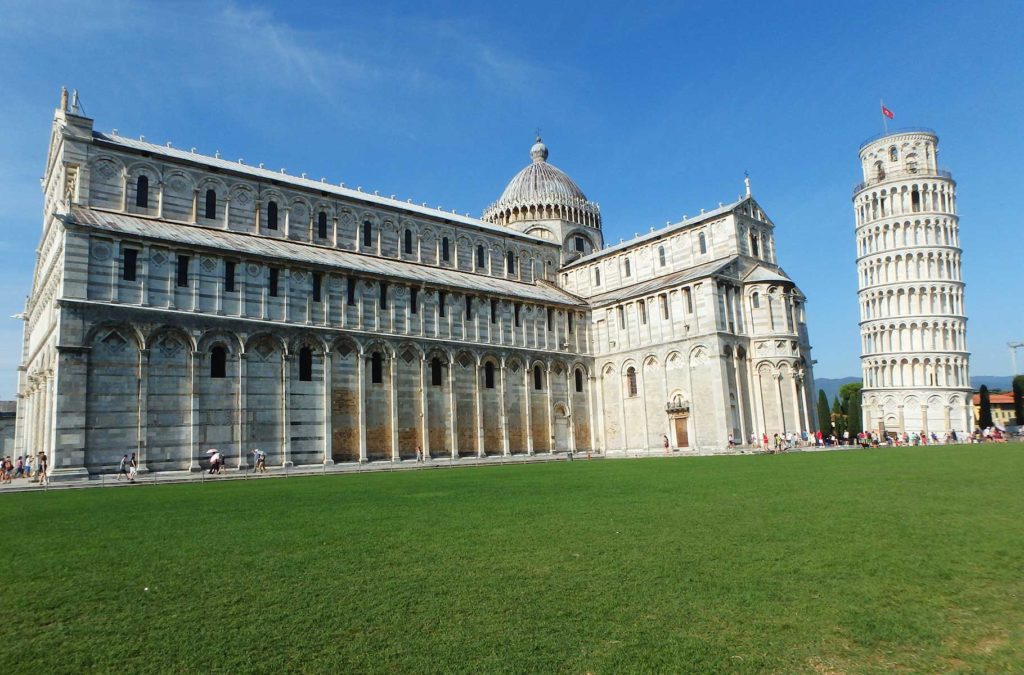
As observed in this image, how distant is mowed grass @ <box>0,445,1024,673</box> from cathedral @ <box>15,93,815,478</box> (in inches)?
727

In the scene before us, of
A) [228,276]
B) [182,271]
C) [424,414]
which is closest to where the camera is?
[182,271]

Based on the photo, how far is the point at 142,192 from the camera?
3550 cm

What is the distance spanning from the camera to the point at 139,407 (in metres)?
29.1

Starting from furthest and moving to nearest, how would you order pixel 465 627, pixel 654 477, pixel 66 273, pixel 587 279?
pixel 587 279, pixel 66 273, pixel 654 477, pixel 465 627

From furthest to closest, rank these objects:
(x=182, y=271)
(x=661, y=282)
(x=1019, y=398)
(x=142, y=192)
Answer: (x=1019, y=398), (x=661, y=282), (x=142, y=192), (x=182, y=271)

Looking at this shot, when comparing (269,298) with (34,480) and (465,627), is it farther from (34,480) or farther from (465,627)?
(465,627)

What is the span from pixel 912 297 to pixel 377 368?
58.5 m

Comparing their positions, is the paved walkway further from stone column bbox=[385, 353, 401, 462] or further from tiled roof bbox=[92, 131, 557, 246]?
tiled roof bbox=[92, 131, 557, 246]

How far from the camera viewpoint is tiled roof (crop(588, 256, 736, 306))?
141 ft

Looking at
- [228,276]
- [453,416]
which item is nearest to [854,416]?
[453,416]

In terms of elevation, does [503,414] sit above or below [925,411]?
above

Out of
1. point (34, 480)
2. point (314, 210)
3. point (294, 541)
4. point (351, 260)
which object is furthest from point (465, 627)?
point (314, 210)

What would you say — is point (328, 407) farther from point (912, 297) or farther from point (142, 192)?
point (912, 297)

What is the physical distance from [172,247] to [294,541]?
2600 cm
